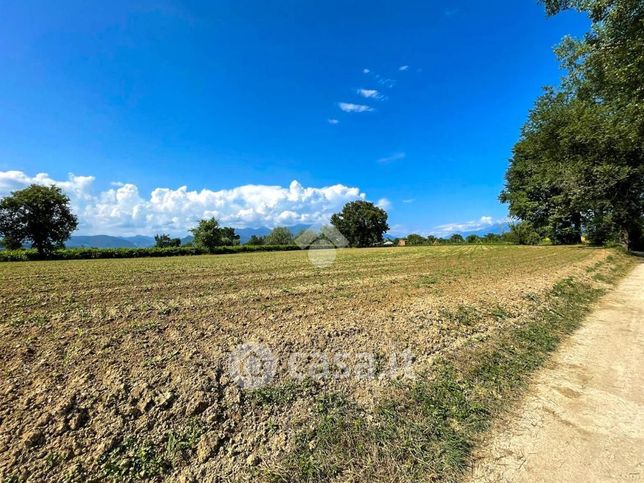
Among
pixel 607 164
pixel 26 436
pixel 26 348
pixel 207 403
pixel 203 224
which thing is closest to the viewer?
pixel 26 436

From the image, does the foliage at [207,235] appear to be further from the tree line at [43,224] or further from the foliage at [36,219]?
the foliage at [36,219]

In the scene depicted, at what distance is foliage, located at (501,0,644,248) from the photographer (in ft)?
30.6

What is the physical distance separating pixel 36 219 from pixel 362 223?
71534 millimetres

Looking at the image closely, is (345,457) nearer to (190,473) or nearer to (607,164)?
(190,473)

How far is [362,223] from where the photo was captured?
8612 centimetres

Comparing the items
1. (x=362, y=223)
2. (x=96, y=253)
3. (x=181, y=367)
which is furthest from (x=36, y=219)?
(x=362, y=223)

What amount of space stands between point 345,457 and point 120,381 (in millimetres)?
3068

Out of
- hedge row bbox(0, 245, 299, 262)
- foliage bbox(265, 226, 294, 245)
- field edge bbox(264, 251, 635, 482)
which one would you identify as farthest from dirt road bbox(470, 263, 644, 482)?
foliage bbox(265, 226, 294, 245)

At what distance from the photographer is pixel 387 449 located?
2918 millimetres

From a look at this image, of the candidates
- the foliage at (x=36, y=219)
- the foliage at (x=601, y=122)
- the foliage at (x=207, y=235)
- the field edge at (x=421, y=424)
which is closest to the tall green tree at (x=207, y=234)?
the foliage at (x=207, y=235)

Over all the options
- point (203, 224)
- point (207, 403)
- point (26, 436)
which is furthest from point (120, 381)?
point (203, 224)

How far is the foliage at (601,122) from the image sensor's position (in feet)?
30.6

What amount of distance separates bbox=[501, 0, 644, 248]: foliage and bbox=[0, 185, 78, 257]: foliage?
2302 inches

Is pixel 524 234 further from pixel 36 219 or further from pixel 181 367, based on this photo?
pixel 36 219
